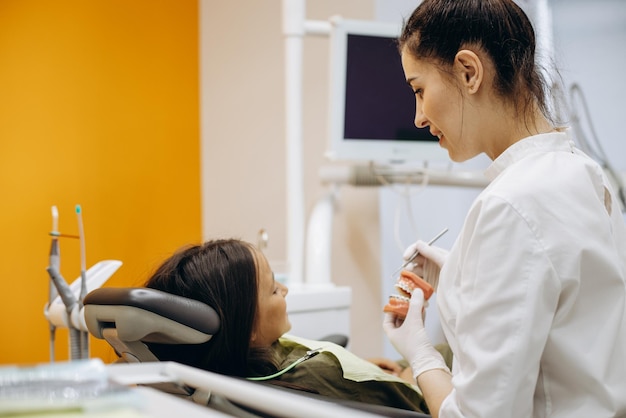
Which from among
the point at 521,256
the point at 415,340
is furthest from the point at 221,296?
the point at 521,256

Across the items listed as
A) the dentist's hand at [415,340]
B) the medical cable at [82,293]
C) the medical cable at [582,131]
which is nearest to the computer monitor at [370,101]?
the medical cable at [582,131]

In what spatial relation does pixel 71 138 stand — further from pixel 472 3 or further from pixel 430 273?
pixel 472 3

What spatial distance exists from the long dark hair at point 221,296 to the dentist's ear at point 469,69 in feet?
1.94

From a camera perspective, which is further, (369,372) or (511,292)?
(369,372)

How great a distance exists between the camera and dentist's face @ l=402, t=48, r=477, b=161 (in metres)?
1.31

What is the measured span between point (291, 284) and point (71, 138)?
1476 millimetres

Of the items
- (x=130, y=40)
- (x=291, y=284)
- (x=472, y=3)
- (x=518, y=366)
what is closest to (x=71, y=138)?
(x=130, y=40)

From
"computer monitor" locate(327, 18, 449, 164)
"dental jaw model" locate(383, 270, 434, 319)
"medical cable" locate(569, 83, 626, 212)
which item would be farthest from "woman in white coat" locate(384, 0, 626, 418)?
"medical cable" locate(569, 83, 626, 212)

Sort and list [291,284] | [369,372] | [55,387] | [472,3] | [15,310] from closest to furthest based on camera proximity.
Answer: [55,387], [472,3], [369,372], [291,284], [15,310]

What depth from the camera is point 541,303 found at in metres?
1.11

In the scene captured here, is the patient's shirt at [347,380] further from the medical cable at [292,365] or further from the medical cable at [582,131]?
the medical cable at [582,131]

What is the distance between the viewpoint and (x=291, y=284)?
110 inches

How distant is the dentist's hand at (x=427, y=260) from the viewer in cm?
164

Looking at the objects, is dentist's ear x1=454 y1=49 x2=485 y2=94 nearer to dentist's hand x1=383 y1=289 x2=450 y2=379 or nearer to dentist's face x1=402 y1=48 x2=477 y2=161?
dentist's face x1=402 y1=48 x2=477 y2=161
